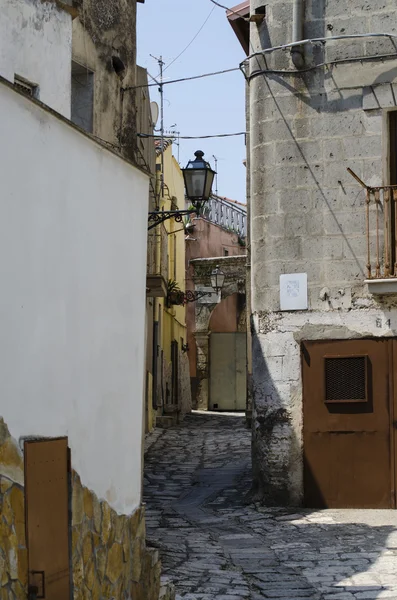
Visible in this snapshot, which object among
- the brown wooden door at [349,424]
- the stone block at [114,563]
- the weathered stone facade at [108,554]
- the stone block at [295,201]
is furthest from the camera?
the stone block at [295,201]

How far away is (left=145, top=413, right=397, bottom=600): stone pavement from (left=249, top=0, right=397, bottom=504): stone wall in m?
0.88

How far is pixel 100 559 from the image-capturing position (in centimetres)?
643

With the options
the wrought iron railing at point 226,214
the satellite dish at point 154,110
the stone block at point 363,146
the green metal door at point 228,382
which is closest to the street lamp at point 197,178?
the stone block at point 363,146

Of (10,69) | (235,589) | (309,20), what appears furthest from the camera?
(309,20)

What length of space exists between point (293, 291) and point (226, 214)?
25.9 meters

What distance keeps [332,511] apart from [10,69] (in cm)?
591

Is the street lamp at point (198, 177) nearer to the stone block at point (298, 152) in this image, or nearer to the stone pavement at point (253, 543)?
the stone block at point (298, 152)

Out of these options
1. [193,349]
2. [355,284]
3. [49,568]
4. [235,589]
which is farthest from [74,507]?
[193,349]

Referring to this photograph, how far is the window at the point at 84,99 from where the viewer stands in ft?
44.5

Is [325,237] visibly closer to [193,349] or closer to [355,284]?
[355,284]

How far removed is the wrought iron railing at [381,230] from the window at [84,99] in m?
3.79

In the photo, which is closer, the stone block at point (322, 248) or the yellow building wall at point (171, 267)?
the stone block at point (322, 248)

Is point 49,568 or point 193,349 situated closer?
point 49,568

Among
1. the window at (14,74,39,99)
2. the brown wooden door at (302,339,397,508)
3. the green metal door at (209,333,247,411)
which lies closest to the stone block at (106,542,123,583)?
the window at (14,74,39,99)
